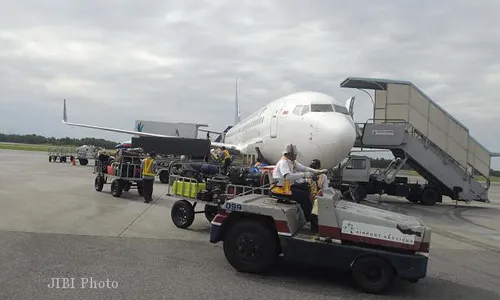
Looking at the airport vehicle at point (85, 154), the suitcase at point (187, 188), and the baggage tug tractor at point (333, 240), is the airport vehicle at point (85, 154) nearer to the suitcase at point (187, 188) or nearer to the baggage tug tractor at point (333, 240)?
the suitcase at point (187, 188)

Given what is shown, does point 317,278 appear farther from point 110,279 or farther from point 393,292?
point 110,279

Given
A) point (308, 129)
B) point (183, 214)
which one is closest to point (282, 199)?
point (183, 214)

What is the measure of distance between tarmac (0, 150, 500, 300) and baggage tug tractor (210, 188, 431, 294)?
278mm

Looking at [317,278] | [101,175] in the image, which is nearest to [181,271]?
[317,278]

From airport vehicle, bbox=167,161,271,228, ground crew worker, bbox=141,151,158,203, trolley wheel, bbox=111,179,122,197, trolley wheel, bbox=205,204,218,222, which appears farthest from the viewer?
trolley wheel, bbox=111,179,122,197

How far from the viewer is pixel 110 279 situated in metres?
5.48

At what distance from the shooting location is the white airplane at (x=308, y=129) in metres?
13.3

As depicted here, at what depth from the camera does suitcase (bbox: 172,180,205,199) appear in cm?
942

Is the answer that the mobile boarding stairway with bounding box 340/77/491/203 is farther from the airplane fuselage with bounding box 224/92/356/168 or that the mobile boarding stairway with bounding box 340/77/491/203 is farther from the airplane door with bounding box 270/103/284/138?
the airplane door with bounding box 270/103/284/138

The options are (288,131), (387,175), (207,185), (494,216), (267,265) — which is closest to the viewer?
(267,265)

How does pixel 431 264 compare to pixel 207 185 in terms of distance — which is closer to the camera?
pixel 431 264

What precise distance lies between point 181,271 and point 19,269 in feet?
7.07

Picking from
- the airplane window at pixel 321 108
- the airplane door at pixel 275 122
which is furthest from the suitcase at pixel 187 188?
the airplane door at pixel 275 122

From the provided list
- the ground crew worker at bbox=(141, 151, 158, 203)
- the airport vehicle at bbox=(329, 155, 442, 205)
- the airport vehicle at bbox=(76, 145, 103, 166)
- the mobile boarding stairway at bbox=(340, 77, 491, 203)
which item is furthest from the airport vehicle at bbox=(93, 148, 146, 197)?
the airport vehicle at bbox=(76, 145, 103, 166)
